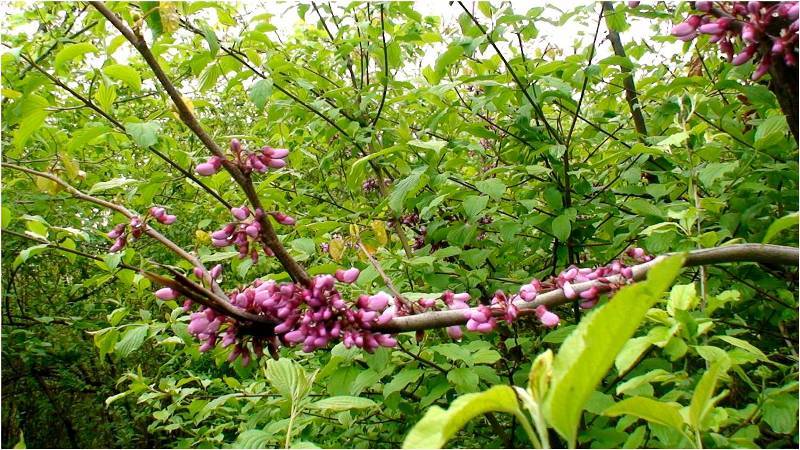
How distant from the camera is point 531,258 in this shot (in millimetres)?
2770

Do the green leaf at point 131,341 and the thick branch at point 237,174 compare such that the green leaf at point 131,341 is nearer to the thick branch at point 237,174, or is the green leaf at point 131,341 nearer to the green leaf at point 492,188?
the thick branch at point 237,174

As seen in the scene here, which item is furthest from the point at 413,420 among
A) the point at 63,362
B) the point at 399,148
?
the point at 63,362

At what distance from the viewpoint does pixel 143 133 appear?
1.71 meters

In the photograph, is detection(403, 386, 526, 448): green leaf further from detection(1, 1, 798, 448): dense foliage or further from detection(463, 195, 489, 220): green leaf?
detection(463, 195, 489, 220): green leaf

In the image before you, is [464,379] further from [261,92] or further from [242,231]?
[261,92]

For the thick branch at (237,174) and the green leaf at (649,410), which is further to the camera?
the thick branch at (237,174)

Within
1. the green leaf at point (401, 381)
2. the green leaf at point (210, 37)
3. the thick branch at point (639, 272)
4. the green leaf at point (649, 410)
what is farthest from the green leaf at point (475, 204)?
the green leaf at point (649, 410)

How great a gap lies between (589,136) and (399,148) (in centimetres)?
91

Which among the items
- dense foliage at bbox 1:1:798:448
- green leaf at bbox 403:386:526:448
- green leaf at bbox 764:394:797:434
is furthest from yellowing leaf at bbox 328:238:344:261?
green leaf at bbox 403:386:526:448

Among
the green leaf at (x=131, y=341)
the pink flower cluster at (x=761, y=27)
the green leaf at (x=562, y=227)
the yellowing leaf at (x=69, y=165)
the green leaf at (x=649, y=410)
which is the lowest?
the green leaf at (x=649, y=410)

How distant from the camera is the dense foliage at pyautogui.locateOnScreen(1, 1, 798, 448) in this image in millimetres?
1127

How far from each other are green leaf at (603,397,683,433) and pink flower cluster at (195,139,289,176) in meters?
0.80

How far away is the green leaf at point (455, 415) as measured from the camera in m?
0.47

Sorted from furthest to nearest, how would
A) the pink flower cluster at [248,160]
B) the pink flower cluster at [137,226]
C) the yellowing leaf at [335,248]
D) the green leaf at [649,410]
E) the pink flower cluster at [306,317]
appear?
the yellowing leaf at [335,248] → the pink flower cluster at [137,226] → the pink flower cluster at [248,160] → the pink flower cluster at [306,317] → the green leaf at [649,410]
